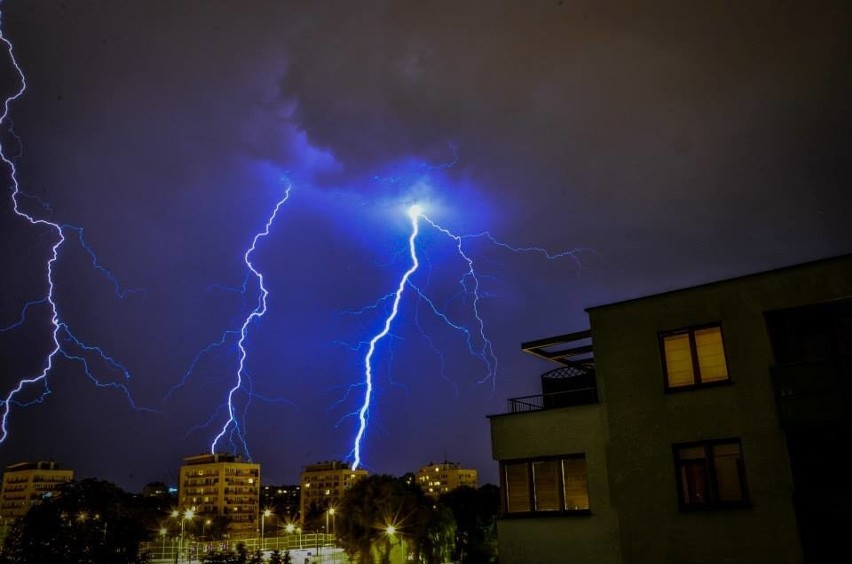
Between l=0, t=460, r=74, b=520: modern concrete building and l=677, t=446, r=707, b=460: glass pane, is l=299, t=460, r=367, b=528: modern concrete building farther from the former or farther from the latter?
l=677, t=446, r=707, b=460: glass pane

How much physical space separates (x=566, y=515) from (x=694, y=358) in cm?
368

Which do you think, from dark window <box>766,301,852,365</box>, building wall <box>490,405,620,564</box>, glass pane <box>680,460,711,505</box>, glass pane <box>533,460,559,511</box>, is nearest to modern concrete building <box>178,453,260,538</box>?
building wall <box>490,405,620,564</box>

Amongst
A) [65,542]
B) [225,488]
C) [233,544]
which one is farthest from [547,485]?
[225,488]

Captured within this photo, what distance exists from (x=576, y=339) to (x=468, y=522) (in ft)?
140

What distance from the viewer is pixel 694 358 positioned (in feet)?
38.4

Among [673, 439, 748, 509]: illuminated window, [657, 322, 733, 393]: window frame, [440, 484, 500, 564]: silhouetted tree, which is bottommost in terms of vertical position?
[440, 484, 500, 564]: silhouetted tree

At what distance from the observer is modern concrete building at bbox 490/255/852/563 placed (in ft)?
34.1

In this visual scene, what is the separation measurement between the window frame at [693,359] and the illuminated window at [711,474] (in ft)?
3.13

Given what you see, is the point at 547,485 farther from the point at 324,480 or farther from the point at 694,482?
the point at 324,480

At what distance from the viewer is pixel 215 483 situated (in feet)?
486

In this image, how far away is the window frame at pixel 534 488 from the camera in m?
12.2

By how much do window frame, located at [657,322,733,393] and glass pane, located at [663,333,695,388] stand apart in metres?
0.03

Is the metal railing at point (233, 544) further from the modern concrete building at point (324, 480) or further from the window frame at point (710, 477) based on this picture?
the modern concrete building at point (324, 480)

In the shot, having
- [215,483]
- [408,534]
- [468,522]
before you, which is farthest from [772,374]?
[215,483]
